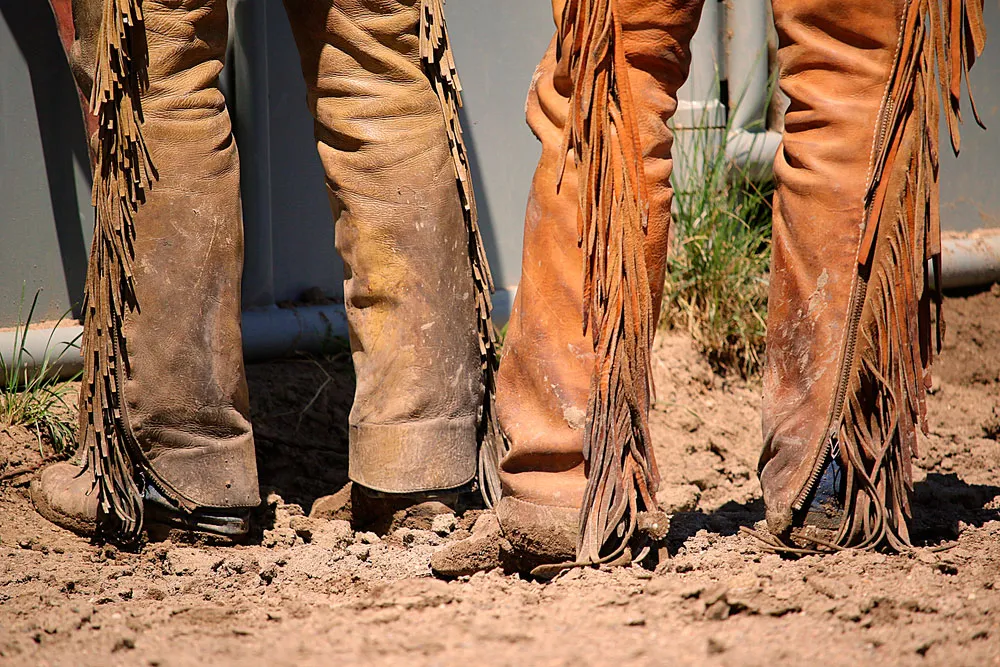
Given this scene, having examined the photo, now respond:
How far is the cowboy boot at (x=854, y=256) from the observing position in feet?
4.60

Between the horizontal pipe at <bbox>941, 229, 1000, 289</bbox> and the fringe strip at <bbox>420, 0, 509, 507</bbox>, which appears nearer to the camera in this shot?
the fringe strip at <bbox>420, 0, 509, 507</bbox>

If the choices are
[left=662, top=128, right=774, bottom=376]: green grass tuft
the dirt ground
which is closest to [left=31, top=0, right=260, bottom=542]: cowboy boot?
the dirt ground

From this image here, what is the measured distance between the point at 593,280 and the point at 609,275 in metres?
0.02

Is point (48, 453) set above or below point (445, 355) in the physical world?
below

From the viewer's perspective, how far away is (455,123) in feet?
5.98

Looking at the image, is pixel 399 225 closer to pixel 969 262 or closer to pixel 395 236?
pixel 395 236

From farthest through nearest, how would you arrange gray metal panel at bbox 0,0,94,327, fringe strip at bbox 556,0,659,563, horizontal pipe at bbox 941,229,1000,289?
horizontal pipe at bbox 941,229,1000,289, gray metal panel at bbox 0,0,94,327, fringe strip at bbox 556,0,659,563

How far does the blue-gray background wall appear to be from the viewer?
223 cm

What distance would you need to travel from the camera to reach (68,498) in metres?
1.82

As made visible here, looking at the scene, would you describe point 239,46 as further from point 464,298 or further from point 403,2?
point 464,298

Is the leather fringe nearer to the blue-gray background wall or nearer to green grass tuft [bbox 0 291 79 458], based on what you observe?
green grass tuft [bbox 0 291 79 458]

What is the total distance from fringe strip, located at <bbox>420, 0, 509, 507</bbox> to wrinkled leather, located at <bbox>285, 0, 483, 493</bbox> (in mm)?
21

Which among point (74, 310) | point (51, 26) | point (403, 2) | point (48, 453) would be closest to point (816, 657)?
point (403, 2)

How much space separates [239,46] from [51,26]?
0.42m
